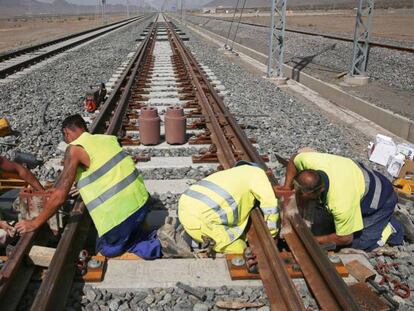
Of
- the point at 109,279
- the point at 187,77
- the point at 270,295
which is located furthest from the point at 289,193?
the point at 187,77

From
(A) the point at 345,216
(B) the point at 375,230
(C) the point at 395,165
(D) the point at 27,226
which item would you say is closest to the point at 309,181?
(A) the point at 345,216

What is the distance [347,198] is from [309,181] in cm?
43

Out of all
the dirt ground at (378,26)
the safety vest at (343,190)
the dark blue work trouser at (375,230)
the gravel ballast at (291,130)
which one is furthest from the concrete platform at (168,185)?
the dirt ground at (378,26)

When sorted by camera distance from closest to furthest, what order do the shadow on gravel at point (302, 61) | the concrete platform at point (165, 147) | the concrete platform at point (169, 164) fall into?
the concrete platform at point (169, 164) → the concrete platform at point (165, 147) → the shadow on gravel at point (302, 61)

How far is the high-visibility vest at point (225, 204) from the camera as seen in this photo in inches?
155

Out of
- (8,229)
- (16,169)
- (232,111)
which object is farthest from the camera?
(232,111)

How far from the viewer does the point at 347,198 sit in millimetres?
3912

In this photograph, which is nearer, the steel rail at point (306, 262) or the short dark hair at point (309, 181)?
the steel rail at point (306, 262)

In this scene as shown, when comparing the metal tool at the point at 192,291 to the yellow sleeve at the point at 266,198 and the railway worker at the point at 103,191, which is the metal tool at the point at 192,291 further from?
the yellow sleeve at the point at 266,198

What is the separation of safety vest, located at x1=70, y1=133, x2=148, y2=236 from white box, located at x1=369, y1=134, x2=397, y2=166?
421 cm

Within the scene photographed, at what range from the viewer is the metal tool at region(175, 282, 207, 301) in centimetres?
Answer: 350

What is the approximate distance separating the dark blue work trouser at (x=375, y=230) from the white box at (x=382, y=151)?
2.40 m

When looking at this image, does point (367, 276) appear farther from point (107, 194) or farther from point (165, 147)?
point (165, 147)

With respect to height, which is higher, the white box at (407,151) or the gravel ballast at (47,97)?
the white box at (407,151)
